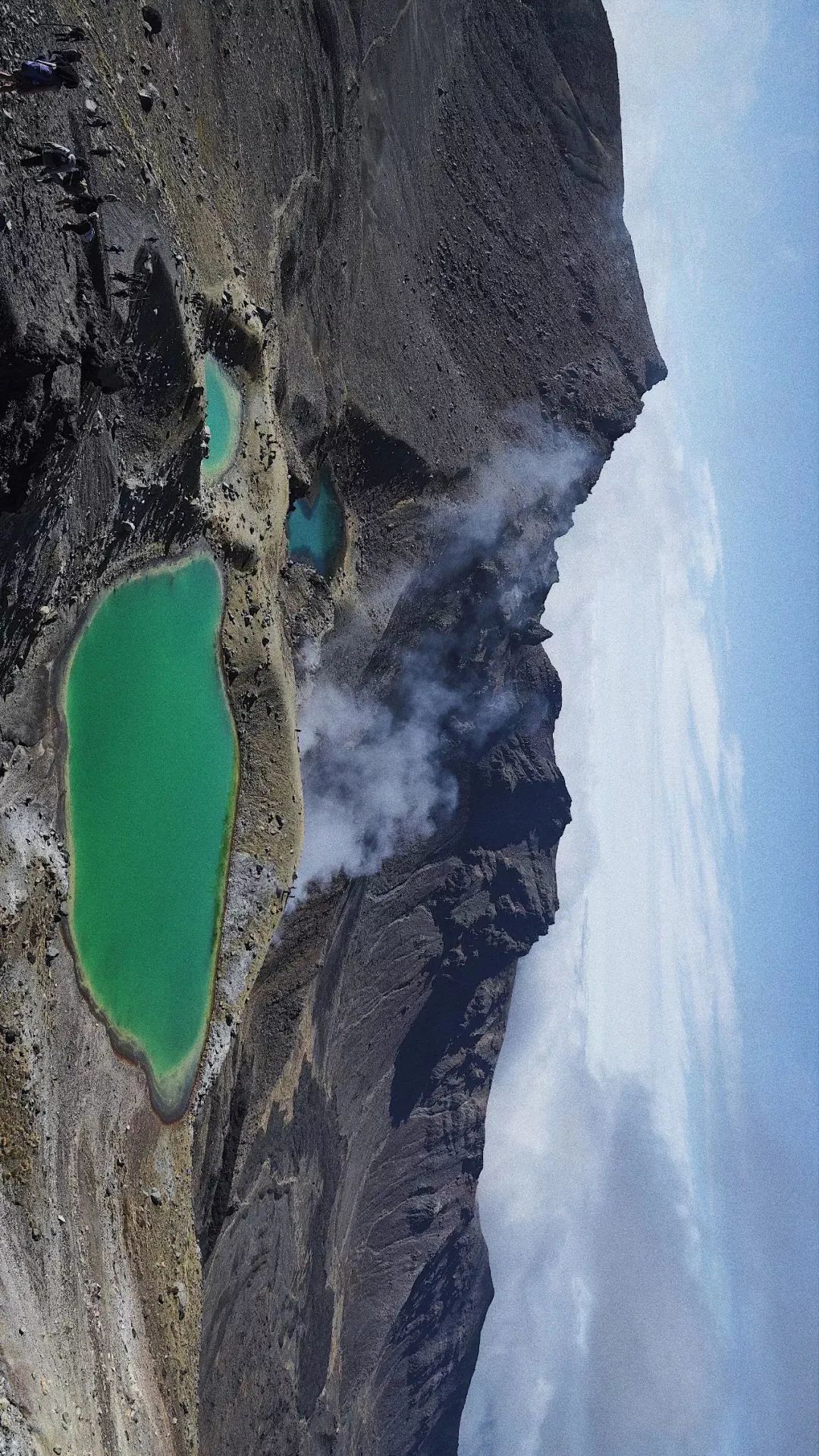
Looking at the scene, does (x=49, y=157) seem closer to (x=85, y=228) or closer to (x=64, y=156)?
(x=64, y=156)

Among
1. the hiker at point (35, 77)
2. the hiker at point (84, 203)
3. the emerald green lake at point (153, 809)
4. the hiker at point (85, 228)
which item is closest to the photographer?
the hiker at point (35, 77)

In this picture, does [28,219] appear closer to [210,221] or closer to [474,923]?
[210,221]

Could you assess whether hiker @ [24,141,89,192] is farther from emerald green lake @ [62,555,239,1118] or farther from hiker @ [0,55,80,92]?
emerald green lake @ [62,555,239,1118]

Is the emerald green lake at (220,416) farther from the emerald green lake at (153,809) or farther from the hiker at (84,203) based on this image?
the hiker at (84,203)

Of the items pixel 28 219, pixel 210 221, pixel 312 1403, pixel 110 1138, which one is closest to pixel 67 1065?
pixel 110 1138

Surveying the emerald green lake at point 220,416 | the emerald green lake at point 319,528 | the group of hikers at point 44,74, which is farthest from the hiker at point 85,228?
the emerald green lake at point 319,528
